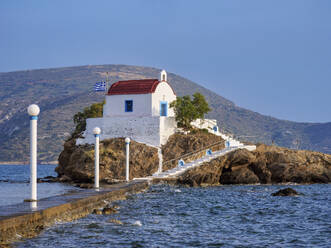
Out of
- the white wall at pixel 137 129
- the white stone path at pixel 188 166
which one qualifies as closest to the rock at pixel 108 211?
the white stone path at pixel 188 166

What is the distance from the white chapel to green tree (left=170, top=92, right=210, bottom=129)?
76 centimetres

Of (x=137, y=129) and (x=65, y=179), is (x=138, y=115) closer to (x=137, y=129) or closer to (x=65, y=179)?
(x=137, y=129)

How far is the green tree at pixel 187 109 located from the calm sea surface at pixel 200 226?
58.9 feet

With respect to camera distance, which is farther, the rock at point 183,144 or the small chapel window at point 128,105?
the small chapel window at point 128,105

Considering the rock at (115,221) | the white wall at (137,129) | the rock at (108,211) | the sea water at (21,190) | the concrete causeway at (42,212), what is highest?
the white wall at (137,129)

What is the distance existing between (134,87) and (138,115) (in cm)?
265

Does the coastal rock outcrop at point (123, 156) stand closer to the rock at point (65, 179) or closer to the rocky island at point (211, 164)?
the rocky island at point (211, 164)

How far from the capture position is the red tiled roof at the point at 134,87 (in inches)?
1690

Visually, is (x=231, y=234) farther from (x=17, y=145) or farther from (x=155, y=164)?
(x=17, y=145)

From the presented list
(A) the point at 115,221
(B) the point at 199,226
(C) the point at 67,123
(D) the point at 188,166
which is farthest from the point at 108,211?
(C) the point at 67,123

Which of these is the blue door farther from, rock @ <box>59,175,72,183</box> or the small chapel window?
rock @ <box>59,175,72,183</box>

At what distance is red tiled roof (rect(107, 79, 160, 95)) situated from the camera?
141 ft

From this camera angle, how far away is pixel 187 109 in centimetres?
4231

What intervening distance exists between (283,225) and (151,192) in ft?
42.6
